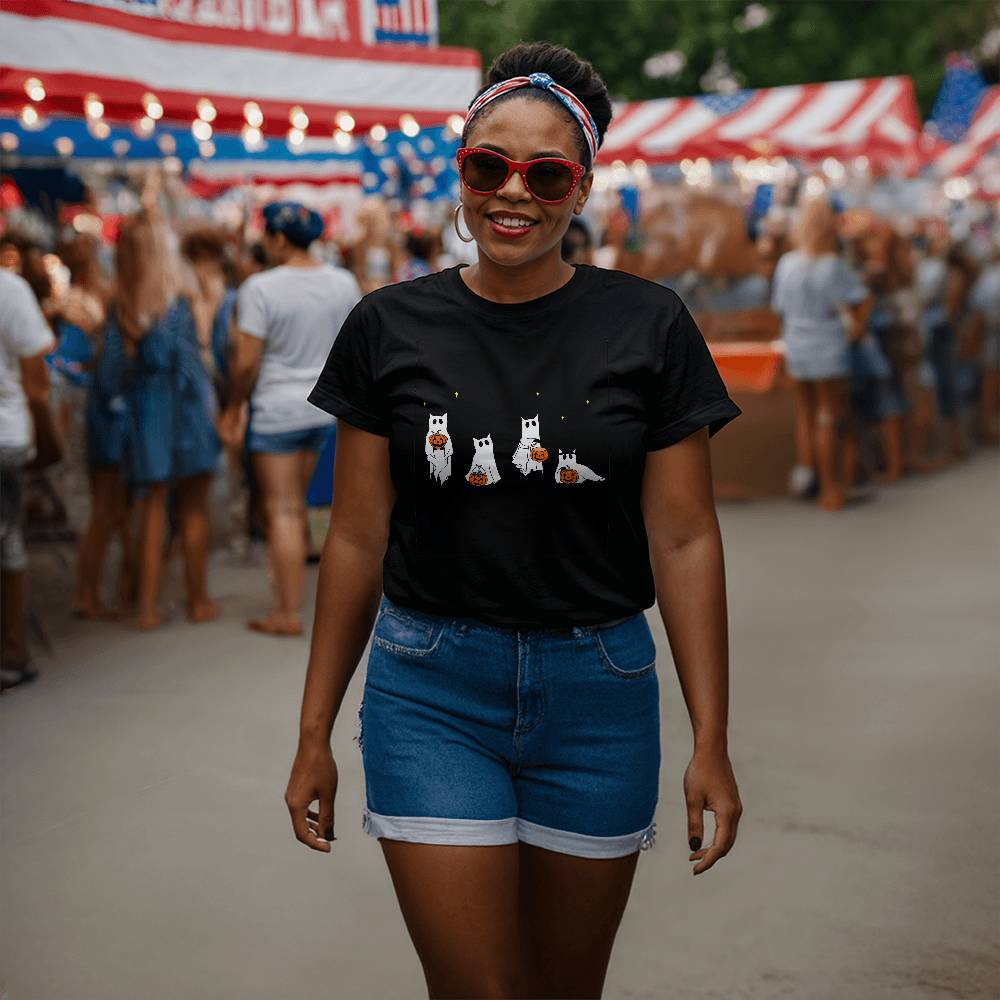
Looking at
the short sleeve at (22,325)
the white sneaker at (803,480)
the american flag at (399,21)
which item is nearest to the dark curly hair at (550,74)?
the short sleeve at (22,325)

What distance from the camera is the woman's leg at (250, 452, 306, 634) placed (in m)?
7.05

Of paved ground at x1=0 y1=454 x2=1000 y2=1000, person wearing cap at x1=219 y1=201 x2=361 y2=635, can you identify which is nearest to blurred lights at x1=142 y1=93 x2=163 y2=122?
person wearing cap at x1=219 y1=201 x2=361 y2=635

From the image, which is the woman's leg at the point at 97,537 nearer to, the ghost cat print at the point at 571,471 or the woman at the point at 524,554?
the woman at the point at 524,554

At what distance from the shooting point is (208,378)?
25.1 feet

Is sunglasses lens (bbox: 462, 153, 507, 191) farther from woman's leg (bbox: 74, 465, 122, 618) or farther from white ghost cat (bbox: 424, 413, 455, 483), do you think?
woman's leg (bbox: 74, 465, 122, 618)

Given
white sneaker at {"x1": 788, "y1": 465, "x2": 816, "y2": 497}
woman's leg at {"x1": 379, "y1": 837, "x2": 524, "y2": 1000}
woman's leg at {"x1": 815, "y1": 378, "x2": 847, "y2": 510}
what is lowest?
white sneaker at {"x1": 788, "y1": 465, "x2": 816, "y2": 497}

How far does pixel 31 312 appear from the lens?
5965 millimetres

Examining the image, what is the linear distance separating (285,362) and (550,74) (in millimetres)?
4635

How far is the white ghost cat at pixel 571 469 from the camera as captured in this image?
226cm

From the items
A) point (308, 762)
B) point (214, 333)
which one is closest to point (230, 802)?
point (308, 762)

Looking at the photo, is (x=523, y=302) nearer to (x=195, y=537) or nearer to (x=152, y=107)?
(x=195, y=537)

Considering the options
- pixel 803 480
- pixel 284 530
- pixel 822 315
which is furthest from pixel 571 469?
pixel 803 480

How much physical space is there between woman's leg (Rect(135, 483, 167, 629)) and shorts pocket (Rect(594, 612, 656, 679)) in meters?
5.28

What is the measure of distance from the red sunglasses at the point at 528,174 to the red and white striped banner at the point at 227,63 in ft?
17.8
